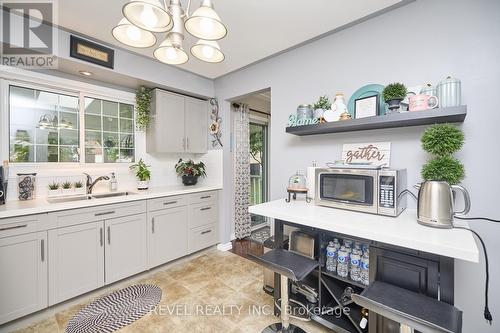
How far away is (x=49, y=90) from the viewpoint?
7.60 feet

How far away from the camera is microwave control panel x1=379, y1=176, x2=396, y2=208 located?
4.63ft

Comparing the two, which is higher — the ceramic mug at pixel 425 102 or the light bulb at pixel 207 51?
the light bulb at pixel 207 51

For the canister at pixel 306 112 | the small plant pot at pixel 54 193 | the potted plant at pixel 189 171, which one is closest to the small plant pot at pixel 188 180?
the potted plant at pixel 189 171

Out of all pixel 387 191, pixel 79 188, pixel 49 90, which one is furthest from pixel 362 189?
pixel 49 90

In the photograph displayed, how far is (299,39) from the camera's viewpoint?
2.15 metres

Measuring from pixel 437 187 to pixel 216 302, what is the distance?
200 centimetres

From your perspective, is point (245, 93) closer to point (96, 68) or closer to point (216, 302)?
point (96, 68)

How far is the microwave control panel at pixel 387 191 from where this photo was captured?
1.41 m

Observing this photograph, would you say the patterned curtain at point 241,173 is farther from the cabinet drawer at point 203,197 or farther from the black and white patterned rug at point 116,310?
the black and white patterned rug at point 116,310

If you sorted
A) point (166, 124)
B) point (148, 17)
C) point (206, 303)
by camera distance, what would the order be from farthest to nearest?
point (166, 124)
point (206, 303)
point (148, 17)

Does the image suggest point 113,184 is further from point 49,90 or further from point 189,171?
point 49,90

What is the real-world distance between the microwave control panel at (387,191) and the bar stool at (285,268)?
0.63m

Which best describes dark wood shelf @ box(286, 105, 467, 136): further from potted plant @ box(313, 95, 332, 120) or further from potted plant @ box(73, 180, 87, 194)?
potted plant @ box(73, 180, 87, 194)

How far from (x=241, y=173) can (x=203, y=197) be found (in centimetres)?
82
